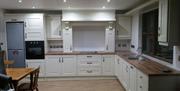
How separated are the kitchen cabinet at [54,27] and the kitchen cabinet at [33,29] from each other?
0.34 metres

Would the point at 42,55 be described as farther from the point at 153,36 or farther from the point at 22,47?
the point at 153,36

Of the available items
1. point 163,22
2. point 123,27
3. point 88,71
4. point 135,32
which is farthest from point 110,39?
point 163,22

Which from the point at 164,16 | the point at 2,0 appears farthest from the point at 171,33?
the point at 2,0

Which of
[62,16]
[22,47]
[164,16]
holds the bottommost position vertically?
[22,47]

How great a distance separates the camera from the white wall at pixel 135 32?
538 centimetres

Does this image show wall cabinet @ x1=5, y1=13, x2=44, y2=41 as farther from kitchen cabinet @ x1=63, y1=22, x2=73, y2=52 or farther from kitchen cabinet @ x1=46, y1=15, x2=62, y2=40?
kitchen cabinet @ x1=63, y1=22, x2=73, y2=52

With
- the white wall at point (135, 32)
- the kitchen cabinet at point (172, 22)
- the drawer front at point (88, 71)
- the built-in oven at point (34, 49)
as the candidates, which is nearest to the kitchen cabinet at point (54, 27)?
the built-in oven at point (34, 49)

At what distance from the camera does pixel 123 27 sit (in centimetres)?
621

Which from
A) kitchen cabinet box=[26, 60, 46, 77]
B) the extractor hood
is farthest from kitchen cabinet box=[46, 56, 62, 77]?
the extractor hood

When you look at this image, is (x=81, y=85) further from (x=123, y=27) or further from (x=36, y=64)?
(x=123, y=27)

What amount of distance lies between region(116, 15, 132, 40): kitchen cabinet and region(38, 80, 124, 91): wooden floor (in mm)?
1571

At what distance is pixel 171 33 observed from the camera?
285 cm

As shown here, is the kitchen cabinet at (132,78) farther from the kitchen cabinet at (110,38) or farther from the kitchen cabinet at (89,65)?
the kitchen cabinet at (110,38)

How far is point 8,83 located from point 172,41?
2.48m
